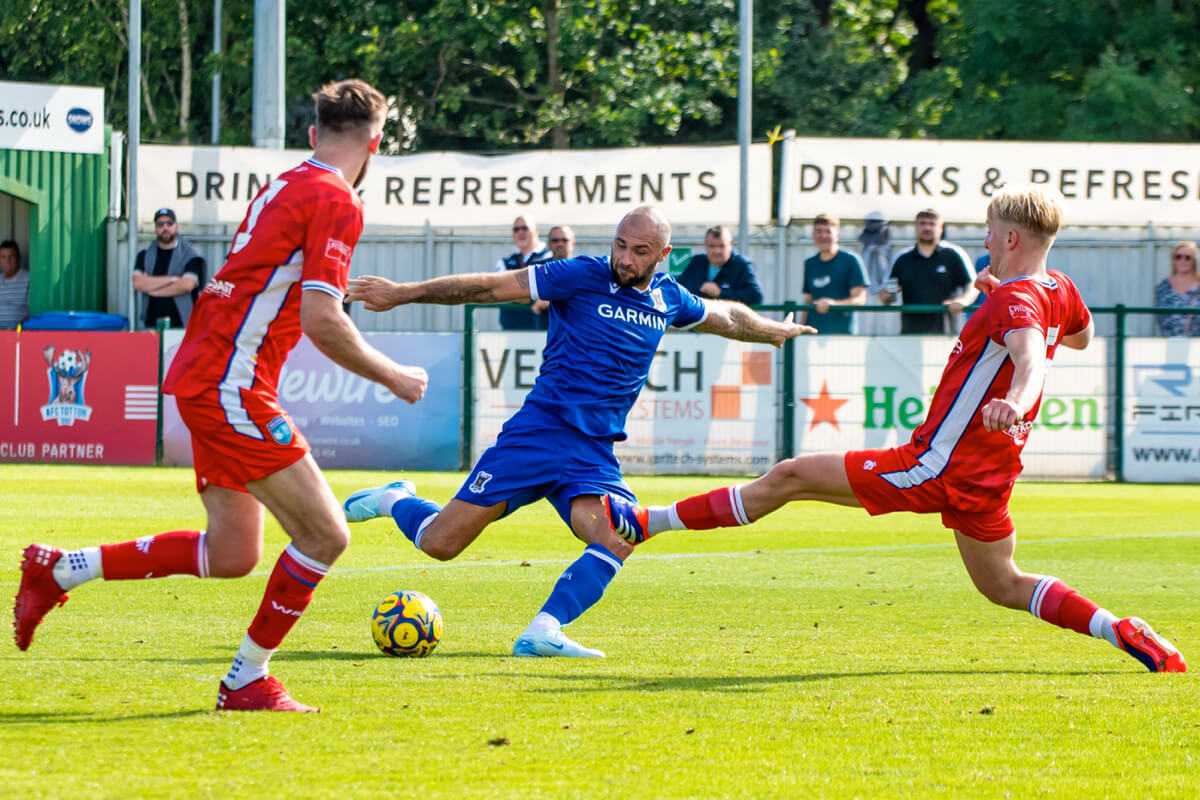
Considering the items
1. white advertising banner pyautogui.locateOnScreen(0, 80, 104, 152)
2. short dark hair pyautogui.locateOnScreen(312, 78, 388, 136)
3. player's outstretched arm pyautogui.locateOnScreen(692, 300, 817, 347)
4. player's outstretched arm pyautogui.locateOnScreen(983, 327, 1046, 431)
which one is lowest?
player's outstretched arm pyautogui.locateOnScreen(983, 327, 1046, 431)

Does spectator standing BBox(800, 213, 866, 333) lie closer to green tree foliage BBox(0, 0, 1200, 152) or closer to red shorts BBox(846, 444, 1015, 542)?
red shorts BBox(846, 444, 1015, 542)

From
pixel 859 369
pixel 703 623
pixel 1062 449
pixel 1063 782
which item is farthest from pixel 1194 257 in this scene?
pixel 1063 782

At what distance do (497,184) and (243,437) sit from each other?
17.1 m

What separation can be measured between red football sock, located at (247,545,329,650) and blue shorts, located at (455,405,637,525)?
6.42 ft

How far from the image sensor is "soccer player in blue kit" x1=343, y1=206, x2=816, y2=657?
676 cm

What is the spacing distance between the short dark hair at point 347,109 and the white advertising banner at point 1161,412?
13460 mm

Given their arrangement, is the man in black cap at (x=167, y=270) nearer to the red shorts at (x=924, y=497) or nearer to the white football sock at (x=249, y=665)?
the red shorts at (x=924, y=497)

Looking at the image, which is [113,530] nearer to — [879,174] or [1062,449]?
[1062,449]

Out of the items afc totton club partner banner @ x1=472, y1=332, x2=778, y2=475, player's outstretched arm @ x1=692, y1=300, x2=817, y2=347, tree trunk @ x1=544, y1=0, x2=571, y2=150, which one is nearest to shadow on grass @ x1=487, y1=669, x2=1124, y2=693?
player's outstretched arm @ x1=692, y1=300, x2=817, y2=347

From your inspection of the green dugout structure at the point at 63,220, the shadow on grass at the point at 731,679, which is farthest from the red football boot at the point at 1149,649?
the green dugout structure at the point at 63,220

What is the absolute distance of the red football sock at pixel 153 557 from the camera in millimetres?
5184

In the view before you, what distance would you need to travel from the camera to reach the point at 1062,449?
1702cm

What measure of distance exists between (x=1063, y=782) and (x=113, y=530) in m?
7.80

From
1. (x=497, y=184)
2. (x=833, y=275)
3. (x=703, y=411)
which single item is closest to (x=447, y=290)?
(x=833, y=275)
